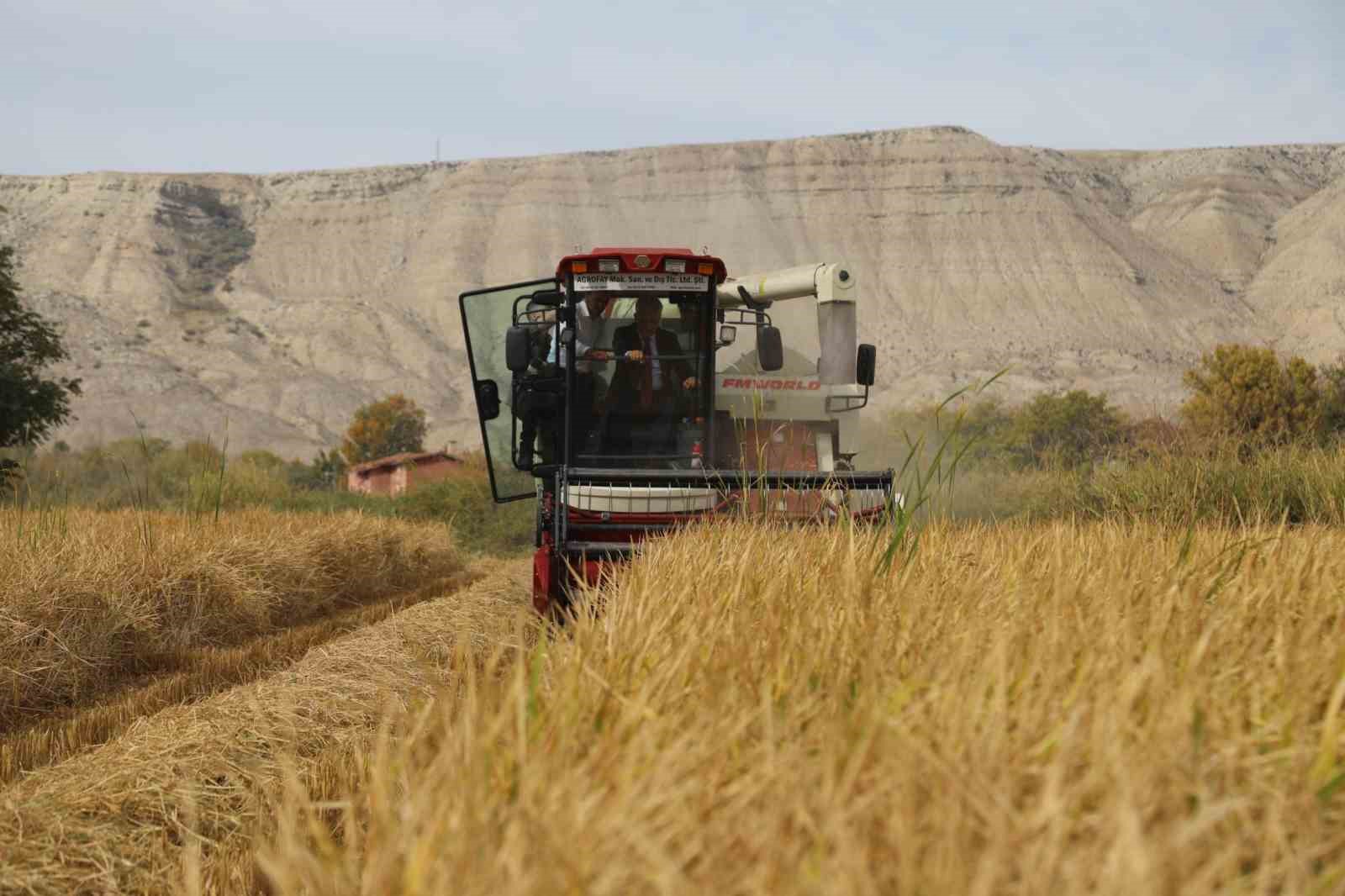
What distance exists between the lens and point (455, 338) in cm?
7994

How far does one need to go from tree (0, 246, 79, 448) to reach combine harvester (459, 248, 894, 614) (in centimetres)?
1324

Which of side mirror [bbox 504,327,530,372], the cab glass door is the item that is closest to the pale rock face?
the cab glass door

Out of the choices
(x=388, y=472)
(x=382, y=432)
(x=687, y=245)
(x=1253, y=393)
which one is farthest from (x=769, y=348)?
(x=687, y=245)

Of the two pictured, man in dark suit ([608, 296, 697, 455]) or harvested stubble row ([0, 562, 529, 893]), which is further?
man in dark suit ([608, 296, 697, 455])

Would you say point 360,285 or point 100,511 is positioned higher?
point 360,285

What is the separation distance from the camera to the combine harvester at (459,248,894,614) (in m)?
9.33

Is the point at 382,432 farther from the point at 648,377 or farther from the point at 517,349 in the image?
the point at 517,349

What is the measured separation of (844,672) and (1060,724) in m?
0.61

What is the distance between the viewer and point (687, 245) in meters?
83.8

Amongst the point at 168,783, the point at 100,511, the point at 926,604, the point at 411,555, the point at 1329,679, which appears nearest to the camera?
the point at 1329,679

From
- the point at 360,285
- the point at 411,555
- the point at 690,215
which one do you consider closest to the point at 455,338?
the point at 360,285

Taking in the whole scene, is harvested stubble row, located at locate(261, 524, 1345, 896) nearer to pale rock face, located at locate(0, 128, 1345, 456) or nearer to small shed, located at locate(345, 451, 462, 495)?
small shed, located at locate(345, 451, 462, 495)

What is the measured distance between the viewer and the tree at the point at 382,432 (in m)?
60.5

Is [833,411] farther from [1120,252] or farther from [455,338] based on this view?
[1120,252]
